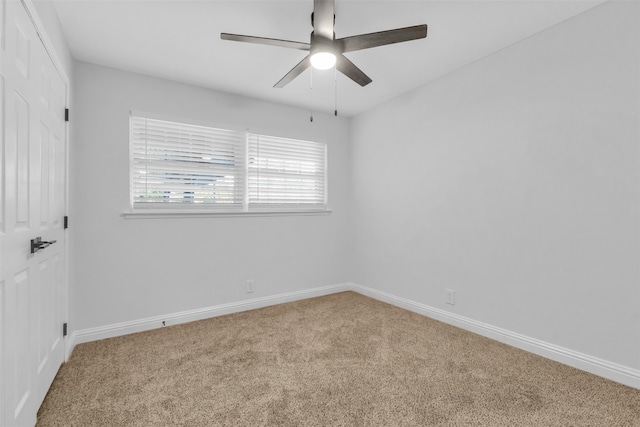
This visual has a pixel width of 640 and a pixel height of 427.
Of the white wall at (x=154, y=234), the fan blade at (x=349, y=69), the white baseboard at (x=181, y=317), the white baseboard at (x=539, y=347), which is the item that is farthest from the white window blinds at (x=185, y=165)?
the white baseboard at (x=539, y=347)

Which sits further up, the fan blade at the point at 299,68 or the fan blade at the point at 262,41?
the fan blade at the point at 262,41

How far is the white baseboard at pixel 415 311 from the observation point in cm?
206

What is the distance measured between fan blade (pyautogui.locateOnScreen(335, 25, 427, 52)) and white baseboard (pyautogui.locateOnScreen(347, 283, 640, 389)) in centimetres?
238

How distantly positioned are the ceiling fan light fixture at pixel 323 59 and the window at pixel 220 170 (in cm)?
180

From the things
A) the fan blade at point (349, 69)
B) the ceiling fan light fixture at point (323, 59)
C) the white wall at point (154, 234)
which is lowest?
the white wall at point (154, 234)

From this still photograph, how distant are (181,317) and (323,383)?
1.79 meters

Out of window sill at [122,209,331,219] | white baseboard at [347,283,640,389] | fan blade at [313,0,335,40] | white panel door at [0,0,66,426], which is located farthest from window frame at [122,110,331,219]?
fan blade at [313,0,335,40]

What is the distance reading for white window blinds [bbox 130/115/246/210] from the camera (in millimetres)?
2961

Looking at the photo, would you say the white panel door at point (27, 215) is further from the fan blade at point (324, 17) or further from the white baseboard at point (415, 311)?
the fan blade at point (324, 17)

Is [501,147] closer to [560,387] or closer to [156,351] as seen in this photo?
Answer: [560,387]

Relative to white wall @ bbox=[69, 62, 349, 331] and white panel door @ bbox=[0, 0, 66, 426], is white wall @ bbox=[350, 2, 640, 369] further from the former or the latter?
white panel door @ bbox=[0, 0, 66, 426]

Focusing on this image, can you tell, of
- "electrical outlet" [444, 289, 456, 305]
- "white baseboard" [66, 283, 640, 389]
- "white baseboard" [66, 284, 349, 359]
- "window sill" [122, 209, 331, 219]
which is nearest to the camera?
"white baseboard" [66, 283, 640, 389]

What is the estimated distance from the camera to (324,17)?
172 centimetres

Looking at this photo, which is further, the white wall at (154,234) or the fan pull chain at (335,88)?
the fan pull chain at (335,88)
